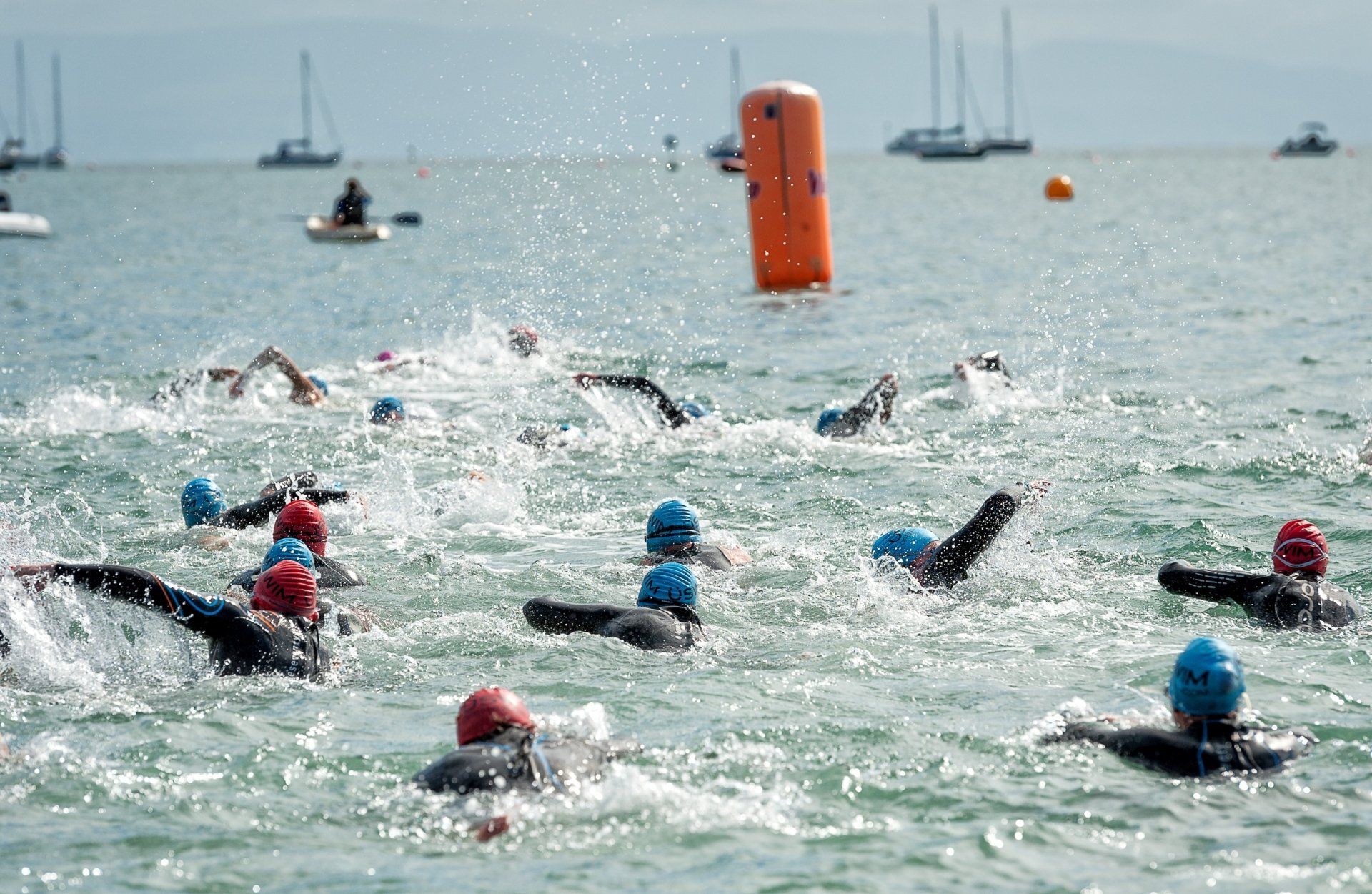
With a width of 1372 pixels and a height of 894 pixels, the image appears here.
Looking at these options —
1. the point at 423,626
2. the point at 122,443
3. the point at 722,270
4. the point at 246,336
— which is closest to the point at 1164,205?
the point at 722,270

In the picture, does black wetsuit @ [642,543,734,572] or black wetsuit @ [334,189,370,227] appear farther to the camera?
black wetsuit @ [334,189,370,227]

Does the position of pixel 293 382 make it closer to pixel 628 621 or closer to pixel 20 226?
pixel 628 621

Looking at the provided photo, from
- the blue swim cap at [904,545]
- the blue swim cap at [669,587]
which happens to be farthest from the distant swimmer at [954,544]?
the blue swim cap at [669,587]

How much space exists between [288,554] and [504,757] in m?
2.92

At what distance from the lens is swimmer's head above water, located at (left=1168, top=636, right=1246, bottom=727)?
6312mm

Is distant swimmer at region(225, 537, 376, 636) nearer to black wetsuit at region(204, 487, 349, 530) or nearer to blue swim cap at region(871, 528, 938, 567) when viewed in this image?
black wetsuit at region(204, 487, 349, 530)

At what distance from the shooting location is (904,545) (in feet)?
31.9

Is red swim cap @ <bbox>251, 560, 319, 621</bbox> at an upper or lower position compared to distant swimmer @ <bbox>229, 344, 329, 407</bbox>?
lower

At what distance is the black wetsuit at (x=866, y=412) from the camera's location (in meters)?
15.0

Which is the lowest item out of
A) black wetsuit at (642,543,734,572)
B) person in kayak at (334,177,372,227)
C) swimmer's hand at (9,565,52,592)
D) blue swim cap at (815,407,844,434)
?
black wetsuit at (642,543,734,572)

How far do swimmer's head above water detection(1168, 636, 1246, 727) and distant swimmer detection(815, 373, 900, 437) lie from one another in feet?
28.2

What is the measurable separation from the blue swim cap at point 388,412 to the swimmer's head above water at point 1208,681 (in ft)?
35.5

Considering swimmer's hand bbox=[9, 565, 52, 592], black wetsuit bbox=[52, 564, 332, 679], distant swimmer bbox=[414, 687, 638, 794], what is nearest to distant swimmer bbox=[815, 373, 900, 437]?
black wetsuit bbox=[52, 564, 332, 679]

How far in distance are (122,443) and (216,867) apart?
1050 cm
